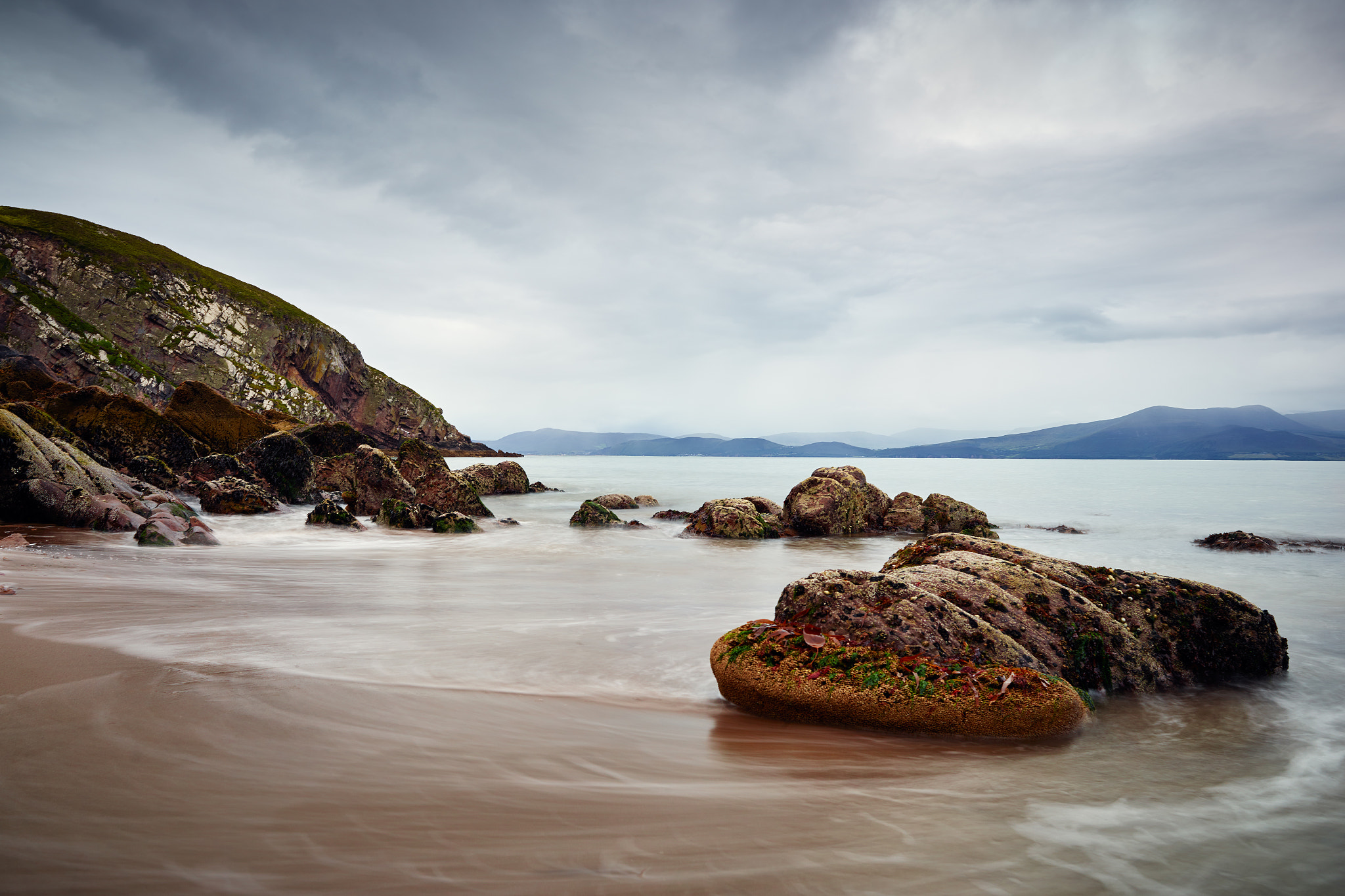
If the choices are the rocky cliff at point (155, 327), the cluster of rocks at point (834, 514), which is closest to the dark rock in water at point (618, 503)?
the cluster of rocks at point (834, 514)

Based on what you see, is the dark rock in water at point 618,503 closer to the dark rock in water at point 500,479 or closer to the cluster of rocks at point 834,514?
the cluster of rocks at point 834,514

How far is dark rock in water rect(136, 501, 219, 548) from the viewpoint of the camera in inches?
378

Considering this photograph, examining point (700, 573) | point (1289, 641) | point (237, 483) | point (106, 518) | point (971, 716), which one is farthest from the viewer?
point (237, 483)

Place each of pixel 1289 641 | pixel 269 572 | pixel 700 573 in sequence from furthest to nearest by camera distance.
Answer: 1. pixel 700 573
2. pixel 269 572
3. pixel 1289 641

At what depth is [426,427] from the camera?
87812 mm

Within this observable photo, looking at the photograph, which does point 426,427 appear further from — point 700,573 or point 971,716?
point 971,716

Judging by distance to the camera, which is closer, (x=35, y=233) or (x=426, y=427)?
(x=35, y=233)

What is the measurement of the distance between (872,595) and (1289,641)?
232 inches

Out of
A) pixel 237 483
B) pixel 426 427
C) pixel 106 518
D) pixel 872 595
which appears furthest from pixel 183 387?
pixel 426 427

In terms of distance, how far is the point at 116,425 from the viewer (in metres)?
17.5

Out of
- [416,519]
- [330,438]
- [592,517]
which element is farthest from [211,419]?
[592,517]

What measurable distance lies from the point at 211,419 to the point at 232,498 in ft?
28.9

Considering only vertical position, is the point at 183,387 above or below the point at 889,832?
above

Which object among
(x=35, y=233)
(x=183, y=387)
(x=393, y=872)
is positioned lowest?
(x=393, y=872)
